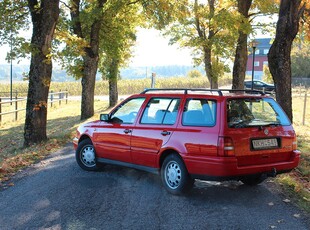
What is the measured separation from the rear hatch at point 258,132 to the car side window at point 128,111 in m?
1.92

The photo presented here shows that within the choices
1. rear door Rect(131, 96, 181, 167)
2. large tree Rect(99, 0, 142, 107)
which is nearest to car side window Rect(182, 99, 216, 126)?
rear door Rect(131, 96, 181, 167)

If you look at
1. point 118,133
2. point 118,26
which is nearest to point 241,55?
point 118,26

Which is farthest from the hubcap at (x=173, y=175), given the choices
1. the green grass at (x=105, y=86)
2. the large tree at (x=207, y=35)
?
the green grass at (x=105, y=86)

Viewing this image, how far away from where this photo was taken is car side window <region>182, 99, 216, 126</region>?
6.48 m

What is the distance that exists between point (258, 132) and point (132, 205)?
2108mm

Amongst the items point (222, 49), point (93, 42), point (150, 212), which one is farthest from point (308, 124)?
point (150, 212)

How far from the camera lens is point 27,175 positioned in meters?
8.56

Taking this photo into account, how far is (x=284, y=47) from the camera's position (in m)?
11.3

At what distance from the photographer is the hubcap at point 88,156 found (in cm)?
869

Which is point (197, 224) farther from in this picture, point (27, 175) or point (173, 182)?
point (27, 175)

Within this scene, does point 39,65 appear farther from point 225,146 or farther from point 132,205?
point 225,146

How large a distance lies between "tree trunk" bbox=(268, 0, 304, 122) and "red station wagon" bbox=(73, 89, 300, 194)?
15.0 feet

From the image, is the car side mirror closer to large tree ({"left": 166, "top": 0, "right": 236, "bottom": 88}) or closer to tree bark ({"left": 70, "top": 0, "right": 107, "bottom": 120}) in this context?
tree bark ({"left": 70, "top": 0, "right": 107, "bottom": 120})

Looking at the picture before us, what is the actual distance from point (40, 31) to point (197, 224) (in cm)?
888
